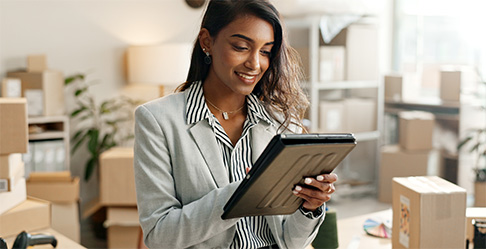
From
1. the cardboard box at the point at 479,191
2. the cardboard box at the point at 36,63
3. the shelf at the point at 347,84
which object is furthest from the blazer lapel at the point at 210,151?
the shelf at the point at 347,84

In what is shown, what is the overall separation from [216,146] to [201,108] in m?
0.11

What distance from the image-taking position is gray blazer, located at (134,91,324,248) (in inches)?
55.7

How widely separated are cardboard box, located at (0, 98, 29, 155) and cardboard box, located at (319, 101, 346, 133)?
10.3 ft

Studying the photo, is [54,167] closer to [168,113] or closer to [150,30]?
[150,30]

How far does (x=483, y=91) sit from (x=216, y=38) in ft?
13.8

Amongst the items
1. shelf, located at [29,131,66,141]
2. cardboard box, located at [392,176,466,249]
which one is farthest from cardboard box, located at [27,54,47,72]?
cardboard box, located at [392,176,466,249]

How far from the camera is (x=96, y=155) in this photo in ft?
14.2

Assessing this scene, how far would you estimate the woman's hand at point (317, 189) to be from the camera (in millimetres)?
1371

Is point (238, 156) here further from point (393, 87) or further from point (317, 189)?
point (393, 87)

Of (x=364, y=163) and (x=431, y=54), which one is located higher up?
(x=431, y=54)

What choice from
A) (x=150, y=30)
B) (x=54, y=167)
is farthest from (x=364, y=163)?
(x=54, y=167)

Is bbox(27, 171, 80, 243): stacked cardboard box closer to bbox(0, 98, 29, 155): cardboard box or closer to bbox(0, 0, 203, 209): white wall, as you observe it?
bbox(0, 0, 203, 209): white wall

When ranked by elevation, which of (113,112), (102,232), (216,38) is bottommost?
(102,232)

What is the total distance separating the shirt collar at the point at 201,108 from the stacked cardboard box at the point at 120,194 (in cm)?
211
